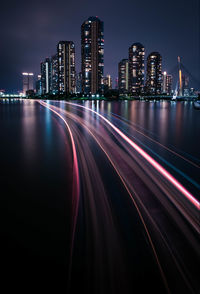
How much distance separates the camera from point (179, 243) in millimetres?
3365

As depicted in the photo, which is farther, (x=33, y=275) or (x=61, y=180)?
A: (x=61, y=180)

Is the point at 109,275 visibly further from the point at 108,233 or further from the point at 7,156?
the point at 7,156

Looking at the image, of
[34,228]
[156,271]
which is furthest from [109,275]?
[34,228]

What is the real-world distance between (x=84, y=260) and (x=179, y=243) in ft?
4.54

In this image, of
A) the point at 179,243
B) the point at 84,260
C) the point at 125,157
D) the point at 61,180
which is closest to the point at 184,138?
the point at 125,157

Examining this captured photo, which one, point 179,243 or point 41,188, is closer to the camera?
point 179,243

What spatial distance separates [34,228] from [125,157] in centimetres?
484

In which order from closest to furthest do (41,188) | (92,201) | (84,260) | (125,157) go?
1. (84,260)
2. (92,201)
3. (41,188)
4. (125,157)

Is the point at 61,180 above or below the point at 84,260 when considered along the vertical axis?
above

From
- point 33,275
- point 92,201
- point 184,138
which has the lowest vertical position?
point 33,275

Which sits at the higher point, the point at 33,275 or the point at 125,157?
the point at 125,157

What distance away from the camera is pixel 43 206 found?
4434 mm

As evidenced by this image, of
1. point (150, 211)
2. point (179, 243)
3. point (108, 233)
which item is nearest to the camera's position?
point (179, 243)

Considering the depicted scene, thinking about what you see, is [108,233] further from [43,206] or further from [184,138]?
[184,138]
